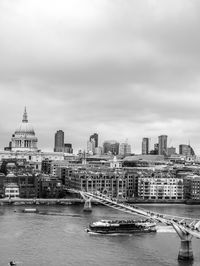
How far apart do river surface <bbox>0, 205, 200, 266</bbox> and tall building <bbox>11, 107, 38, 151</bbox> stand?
133 ft

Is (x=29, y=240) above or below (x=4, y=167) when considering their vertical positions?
below

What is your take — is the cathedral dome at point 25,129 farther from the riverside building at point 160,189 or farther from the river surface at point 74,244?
the river surface at point 74,244

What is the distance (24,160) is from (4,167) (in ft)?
18.3

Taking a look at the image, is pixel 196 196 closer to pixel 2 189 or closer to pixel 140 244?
pixel 2 189

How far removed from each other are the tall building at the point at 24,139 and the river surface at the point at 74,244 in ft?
133

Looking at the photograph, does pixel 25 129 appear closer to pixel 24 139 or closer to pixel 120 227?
pixel 24 139

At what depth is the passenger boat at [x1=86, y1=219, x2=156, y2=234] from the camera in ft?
88.0

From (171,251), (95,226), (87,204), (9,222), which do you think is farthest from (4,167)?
(171,251)

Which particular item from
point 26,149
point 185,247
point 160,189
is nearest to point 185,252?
point 185,247

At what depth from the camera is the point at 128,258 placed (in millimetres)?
21109

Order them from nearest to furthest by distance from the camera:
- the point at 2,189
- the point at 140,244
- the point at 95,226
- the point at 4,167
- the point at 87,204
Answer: the point at 140,244 < the point at 95,226 < the point at 87,204 < the point at 2,189 < the point at 4,167

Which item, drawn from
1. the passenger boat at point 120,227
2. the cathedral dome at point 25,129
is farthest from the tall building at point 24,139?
the passenger boat at point 120,227

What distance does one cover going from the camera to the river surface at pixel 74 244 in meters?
20.6

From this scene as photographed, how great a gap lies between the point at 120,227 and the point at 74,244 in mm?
3808
